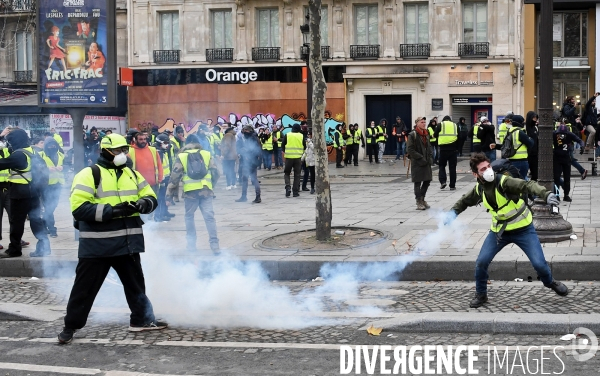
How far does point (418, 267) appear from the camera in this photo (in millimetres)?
9180

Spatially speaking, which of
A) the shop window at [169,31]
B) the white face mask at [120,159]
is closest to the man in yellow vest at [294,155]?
the white face mask at [120,159]

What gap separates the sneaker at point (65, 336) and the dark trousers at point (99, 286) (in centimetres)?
4

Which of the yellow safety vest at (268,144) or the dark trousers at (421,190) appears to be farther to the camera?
the yellow safety vest at (268,144)

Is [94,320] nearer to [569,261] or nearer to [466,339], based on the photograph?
[466,339]

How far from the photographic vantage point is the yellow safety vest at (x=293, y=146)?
702 inches

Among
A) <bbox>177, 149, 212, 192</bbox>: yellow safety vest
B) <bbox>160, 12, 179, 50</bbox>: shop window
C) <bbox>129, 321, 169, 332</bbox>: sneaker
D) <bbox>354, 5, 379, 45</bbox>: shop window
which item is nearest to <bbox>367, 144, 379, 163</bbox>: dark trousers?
<bbox>354, 5, 379, 45</bbox>: shop window

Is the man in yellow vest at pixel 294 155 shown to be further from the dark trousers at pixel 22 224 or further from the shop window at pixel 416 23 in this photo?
the shop window at pixel 416 23

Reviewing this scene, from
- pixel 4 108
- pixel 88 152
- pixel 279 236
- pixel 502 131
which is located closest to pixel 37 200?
pixel 279 236

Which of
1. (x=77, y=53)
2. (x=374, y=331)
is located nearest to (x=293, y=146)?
(x=77, y=53)

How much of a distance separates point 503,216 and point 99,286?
11.8ft

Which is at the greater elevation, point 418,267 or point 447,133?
point 447,133

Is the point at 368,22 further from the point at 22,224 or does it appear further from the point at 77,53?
the point at 22,224

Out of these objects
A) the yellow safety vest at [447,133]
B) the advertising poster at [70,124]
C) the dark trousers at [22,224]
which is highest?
the advertising poster at [70,124]

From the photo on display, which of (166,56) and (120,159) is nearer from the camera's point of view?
(120,159)
